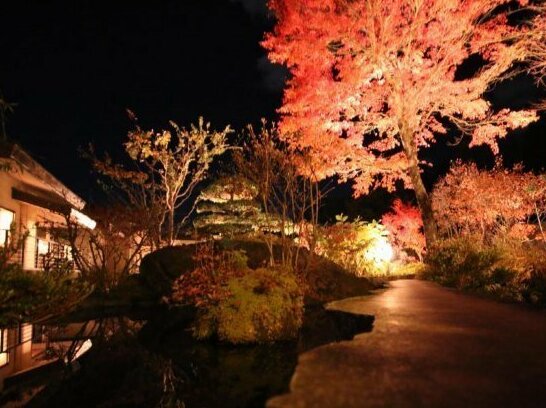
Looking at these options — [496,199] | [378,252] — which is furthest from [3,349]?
[496,199]

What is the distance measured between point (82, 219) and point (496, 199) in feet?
45.1

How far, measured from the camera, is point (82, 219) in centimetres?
1323

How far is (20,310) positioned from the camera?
4.25 metres

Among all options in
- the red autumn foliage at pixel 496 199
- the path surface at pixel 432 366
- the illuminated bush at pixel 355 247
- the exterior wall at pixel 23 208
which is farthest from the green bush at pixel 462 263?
the exterior wall at pixel 23 208

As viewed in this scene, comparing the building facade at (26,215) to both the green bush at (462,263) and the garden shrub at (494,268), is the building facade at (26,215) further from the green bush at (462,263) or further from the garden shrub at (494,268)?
the green bush at (462,263)

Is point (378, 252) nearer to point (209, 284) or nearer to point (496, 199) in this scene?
point (496, 199)

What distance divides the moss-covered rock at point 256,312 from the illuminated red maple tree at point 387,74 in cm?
486

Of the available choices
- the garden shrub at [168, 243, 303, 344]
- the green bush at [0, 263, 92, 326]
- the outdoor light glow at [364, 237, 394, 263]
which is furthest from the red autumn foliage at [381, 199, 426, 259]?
the green bush at [0, 263, 92, 326]

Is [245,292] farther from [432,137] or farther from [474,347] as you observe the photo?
[432,137]

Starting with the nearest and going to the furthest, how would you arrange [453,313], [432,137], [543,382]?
1. [543,382]
2. [453,313]
3. [432,137]

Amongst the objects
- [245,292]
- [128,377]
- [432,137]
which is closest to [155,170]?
[432,137]

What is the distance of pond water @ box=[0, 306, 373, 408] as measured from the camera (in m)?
3.66

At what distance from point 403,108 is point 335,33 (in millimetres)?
2910

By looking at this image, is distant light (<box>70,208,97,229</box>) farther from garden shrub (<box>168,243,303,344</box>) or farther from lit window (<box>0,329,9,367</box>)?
garden shrub (<box>168,243,303,344</box>)
